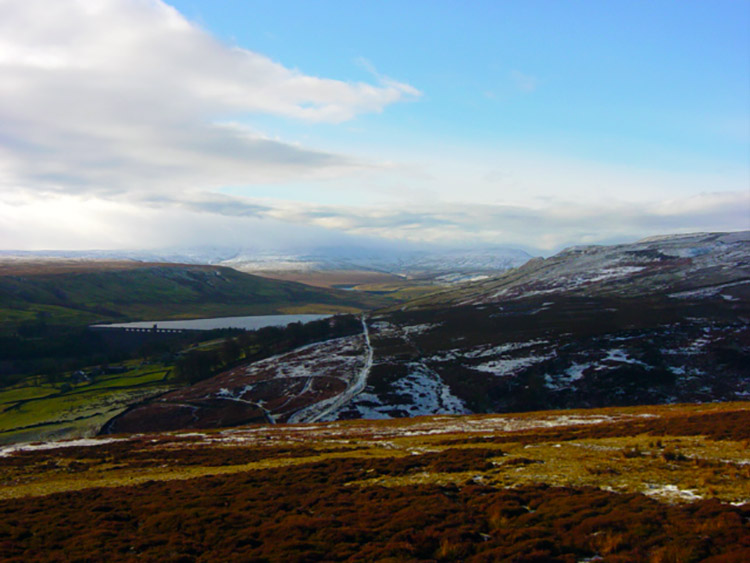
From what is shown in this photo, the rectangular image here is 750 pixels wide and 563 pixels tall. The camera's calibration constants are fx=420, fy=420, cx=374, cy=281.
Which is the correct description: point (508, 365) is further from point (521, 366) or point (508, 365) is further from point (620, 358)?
point (620, 358)

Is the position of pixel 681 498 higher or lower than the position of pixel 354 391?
higher

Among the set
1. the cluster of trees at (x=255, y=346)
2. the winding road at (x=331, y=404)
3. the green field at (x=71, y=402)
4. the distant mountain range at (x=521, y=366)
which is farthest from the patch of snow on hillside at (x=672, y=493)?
the cluster of trees at (x=255, y=346)

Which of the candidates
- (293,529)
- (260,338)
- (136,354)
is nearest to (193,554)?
(293,529)

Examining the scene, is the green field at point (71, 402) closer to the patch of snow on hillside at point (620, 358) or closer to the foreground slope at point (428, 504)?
the foreground slope at point (428, 504)

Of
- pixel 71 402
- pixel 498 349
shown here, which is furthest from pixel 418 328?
pixel 71 402

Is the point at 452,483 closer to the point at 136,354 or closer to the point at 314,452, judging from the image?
the point at 314,452

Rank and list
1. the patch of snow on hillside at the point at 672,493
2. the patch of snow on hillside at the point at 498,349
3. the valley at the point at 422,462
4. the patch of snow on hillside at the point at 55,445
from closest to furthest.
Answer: the valley at the point at 422,462
the patch of snow on hillside at the point at 672,493
the patch of snow on hillside at the point at 55,445
the patch of snow on hillside at the point at 498,349
